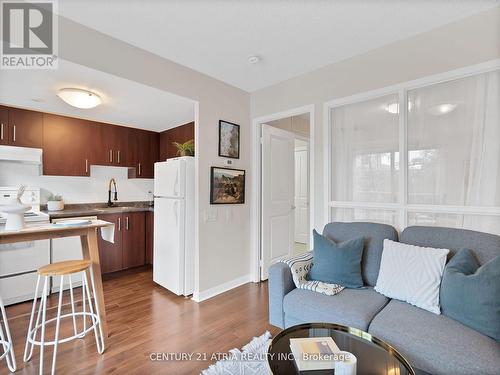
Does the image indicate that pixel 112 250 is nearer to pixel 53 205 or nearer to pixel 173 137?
pixel 53 205

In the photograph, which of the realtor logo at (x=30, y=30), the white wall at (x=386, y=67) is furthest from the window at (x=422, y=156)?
the realtor logo at (x=30, y=30)

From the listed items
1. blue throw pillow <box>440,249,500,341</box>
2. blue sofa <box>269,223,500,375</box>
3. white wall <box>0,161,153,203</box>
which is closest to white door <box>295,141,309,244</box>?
white wall <box>0,161,153,203</box>

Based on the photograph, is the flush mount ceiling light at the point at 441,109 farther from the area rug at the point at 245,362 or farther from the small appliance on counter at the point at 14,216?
the small appliance on counter at the point at 14,216

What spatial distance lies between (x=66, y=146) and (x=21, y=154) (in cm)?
53

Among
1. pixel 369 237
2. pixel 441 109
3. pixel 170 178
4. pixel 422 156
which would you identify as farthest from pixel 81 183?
pixel 441 109

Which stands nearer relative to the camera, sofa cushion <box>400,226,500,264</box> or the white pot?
sofa cushion <box>400,226,500,264</box>

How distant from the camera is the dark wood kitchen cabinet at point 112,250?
346 centimetres

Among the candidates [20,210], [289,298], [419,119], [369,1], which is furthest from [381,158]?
[20,210]

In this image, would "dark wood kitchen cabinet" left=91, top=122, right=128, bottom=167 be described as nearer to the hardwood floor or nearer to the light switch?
the hardwood floor

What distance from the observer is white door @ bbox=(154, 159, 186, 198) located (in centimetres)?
285

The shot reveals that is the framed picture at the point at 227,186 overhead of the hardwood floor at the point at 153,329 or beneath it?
overhead

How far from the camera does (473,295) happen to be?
1.42 m

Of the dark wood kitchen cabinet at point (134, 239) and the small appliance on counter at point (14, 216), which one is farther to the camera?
the dark wood kitchen cabinet at point (134, 239)

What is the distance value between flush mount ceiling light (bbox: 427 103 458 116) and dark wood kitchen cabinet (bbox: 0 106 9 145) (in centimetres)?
454
